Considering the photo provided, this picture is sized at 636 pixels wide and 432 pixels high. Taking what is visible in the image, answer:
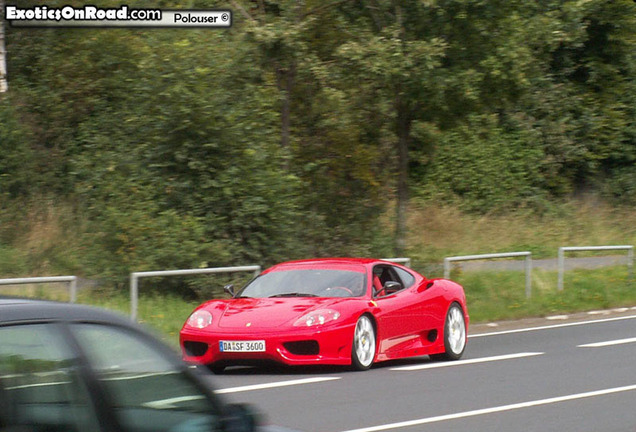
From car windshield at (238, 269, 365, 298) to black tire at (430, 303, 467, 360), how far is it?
1409 millimetres

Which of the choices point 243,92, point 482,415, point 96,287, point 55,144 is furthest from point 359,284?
point 55,144

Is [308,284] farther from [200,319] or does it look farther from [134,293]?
[134,293]

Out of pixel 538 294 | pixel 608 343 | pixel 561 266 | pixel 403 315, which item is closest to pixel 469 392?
pixel 403 315

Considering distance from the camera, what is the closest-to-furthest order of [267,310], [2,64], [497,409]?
[497,409]
[267,310]
[2,64]

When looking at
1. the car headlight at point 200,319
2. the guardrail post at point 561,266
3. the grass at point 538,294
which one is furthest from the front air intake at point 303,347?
the guardrail post at point 561,266

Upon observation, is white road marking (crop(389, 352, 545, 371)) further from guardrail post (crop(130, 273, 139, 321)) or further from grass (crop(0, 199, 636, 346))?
guardrail post (crop(130, 273, 139, 321))

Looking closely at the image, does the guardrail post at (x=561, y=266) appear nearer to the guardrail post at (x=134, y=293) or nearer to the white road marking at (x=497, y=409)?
the guardrail post at (x=134, y=293)

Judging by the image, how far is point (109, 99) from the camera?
29266mm

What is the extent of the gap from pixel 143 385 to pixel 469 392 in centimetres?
714

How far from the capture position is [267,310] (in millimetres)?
12375

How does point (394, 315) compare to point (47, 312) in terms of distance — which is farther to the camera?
point (394, 315)

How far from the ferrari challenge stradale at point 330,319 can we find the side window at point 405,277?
2 cm

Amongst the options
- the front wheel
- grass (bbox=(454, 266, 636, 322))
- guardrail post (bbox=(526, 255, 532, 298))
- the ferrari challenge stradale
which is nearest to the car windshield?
the ferrari challenge stradale

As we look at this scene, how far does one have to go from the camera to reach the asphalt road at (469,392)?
908cm
